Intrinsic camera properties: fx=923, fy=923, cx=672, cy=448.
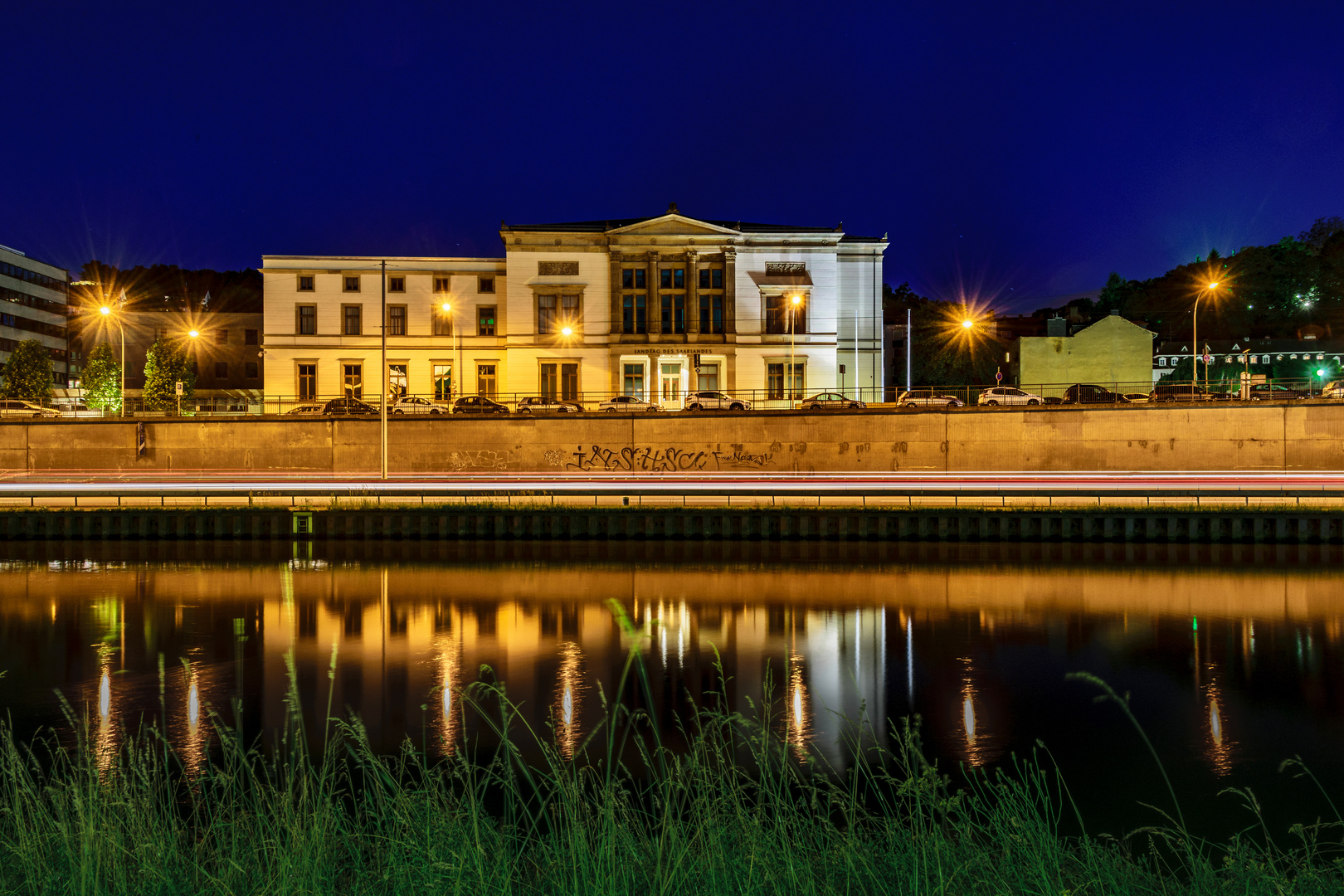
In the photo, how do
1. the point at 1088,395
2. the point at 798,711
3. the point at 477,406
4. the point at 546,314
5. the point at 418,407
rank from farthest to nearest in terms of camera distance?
the point at 546,314, the point at 418,407, the point at 477,406, the point at 1088,395, the point at 798,711

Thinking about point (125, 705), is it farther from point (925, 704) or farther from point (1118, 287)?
point (1118, 287)

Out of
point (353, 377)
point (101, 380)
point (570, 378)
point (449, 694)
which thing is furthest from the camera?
point (101, 380)

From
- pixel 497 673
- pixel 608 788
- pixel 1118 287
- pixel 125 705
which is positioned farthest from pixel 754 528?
pixel 1118 287

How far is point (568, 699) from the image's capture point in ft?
53.2

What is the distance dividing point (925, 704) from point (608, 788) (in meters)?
10.7

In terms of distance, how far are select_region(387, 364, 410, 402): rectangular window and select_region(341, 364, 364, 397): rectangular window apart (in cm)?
196

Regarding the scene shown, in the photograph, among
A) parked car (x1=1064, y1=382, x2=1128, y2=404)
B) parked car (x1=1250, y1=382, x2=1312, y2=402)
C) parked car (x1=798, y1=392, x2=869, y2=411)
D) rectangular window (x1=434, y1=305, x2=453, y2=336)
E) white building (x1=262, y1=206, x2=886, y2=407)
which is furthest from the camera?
rectangular window (x1=434, y1=305, x2=453, y2=336)

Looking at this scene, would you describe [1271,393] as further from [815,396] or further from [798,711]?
[798,711]

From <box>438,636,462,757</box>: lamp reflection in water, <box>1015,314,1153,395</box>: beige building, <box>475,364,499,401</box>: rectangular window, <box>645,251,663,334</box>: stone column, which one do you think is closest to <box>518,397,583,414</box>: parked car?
<box>475,364,499,401</box>: rectangular window

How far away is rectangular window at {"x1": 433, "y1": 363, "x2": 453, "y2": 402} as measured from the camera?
64019mm

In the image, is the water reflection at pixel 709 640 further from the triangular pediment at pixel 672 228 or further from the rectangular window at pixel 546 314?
the triangular pediment at pixel 672 228

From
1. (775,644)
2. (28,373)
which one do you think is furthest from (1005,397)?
(28,373)

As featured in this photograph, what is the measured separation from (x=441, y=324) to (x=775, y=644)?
165 feet

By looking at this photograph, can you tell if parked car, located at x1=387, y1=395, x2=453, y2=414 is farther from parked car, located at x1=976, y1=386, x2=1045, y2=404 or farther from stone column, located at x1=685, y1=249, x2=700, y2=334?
parked car, located at x1=976, y1=386, x2=1045, y2=404
